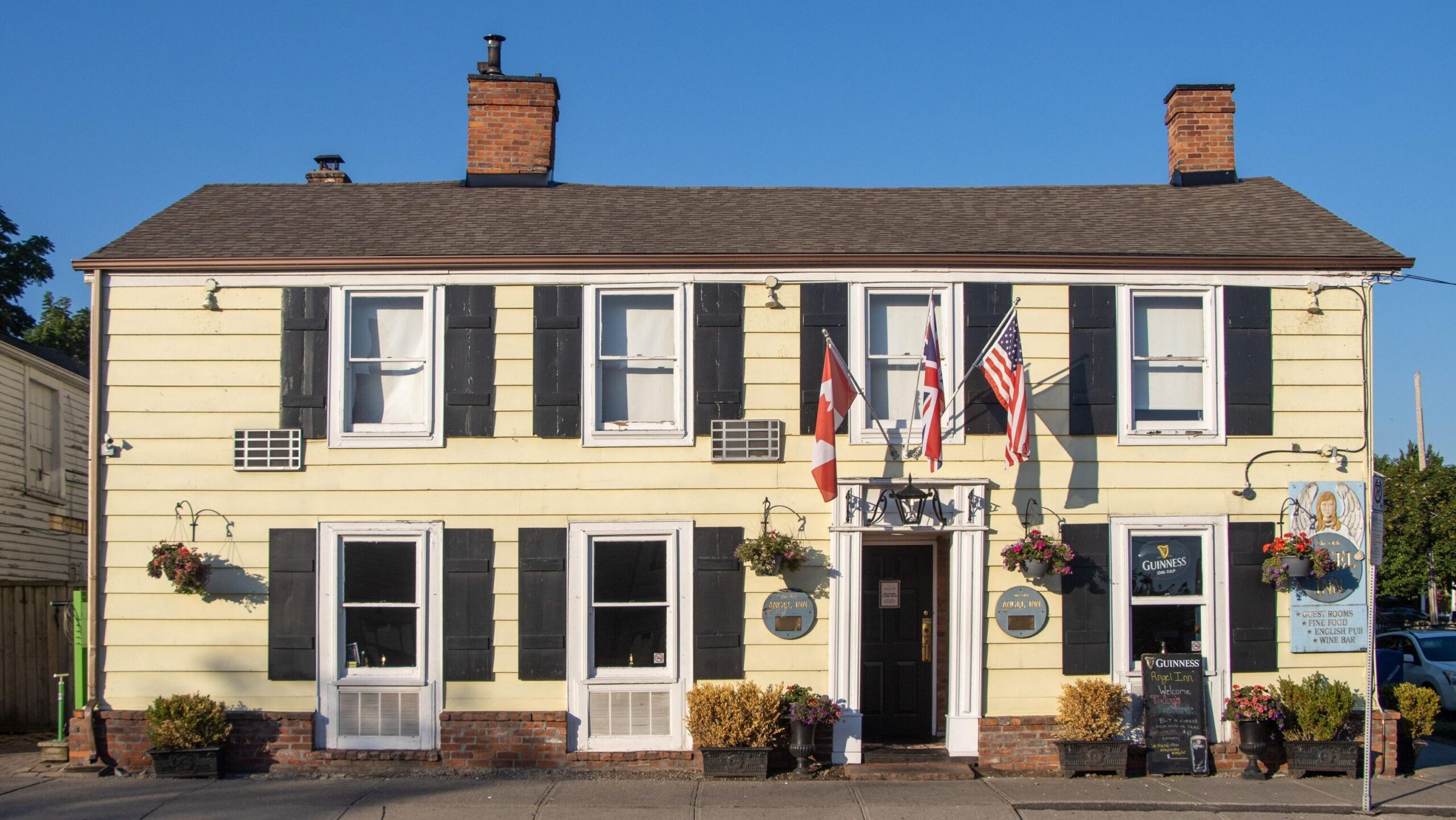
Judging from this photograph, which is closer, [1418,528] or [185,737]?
[185,737]

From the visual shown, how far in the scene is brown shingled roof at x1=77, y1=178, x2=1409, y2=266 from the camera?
11164mm

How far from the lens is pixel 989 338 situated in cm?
1115

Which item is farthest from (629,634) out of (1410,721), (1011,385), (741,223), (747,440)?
(1410,721)

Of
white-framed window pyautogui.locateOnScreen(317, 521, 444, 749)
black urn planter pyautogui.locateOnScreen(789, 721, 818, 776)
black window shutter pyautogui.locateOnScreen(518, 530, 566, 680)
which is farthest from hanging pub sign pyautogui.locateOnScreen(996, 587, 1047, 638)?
white-framed window pyautogui.locateOnScreen(317, 521, 444, 749)

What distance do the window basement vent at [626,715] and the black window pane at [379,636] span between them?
5.71 feet

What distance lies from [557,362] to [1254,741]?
7125mm

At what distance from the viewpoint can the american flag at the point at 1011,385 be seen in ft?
34.4

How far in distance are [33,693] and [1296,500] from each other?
14590 mm

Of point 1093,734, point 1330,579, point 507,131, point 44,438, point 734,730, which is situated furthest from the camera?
point 44,438

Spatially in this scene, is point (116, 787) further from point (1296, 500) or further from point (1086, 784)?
point (1296, 500)

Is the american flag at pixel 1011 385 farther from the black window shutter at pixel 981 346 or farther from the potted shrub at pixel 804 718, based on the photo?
the potted shrub at pixel 804 718

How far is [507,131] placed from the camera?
13.6 meters

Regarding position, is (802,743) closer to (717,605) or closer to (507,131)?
(717,605)

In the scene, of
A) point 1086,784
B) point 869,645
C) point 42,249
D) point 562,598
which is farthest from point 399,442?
point 42,249
